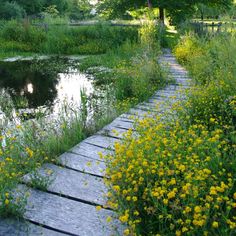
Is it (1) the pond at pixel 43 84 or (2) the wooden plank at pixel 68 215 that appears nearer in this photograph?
(2) the wooden plank at pixel 68 215

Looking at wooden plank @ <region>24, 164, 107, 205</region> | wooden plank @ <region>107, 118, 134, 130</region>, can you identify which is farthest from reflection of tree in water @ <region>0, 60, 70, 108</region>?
wooden plank @ <region>24, 164, 107, 205</region>

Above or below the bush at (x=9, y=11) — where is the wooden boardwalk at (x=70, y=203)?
below

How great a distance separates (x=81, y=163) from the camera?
12.3 feet

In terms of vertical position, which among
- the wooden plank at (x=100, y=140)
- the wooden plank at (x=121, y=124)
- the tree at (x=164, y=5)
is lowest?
the wooden plank at (x=100, y=140)

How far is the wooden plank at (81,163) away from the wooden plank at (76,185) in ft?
0.28

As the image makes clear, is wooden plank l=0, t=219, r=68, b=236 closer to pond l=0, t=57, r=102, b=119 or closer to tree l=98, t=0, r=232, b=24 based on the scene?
pond l=0, t=57, r=102, b=119

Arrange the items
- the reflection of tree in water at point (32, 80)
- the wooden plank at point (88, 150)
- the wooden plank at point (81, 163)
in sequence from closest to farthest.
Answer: the wooden plank at point (81, 163), the wooden plank at point (88, 150), the reflection of tree in water at point (32, 80)

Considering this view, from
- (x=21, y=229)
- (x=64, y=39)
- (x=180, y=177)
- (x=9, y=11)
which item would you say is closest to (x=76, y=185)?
(x=21, y=229)

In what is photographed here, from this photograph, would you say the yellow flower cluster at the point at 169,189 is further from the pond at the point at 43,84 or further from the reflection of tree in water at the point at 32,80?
the reflection of tree in water at the point at 32,80

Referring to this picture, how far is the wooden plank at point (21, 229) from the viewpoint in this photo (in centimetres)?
Answer: 258

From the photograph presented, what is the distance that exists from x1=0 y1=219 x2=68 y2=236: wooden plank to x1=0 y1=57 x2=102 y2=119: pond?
3372 millimetres

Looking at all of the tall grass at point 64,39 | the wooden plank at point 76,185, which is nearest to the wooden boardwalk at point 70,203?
the wooden plank at point 76,185

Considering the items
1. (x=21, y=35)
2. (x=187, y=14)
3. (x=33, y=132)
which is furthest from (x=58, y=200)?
(x=187, y=14)

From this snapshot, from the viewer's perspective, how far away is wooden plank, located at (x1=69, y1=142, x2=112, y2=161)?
3939 mm
